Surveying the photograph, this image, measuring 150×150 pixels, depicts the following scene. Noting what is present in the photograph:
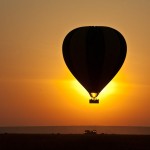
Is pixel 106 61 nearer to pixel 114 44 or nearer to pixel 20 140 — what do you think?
pixel 114 44

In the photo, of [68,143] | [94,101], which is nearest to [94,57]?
[94,101]

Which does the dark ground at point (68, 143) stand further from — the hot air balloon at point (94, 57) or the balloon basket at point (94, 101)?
the balloon basket at point (94, 101)

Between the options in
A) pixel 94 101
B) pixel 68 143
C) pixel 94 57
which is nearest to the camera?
pixel 94 101

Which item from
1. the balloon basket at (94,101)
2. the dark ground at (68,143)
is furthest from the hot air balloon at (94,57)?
the dark ground at (68,143)

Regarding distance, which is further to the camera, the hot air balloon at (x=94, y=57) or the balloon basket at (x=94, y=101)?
the hot air balloon at (x=94, y=57)

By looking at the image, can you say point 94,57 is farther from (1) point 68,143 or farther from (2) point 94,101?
(1) point 68,143

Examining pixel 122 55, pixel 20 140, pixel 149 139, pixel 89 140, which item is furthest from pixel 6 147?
pixel 149 139

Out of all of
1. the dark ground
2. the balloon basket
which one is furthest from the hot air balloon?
the dark ground

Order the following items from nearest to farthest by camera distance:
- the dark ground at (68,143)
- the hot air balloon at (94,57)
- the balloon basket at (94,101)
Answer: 1. the balloon basket at (94,101)
2. the hot air balloon at (94,57)
3. the dark ground at (68,143)

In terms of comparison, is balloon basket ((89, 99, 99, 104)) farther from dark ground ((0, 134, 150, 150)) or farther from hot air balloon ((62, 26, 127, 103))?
dark ground ((0, 134, 150, 150))
